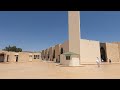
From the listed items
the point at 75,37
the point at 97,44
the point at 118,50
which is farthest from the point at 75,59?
the point at 118,50

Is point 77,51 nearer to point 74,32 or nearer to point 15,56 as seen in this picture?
point 74,32

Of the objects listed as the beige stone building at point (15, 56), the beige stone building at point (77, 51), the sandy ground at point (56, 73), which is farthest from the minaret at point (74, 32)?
the beige stone building at point (15, 56)

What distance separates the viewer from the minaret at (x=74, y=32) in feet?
97.9

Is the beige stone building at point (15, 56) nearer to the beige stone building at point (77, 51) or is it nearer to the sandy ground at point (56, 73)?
the beige stone building at point (77, 51)

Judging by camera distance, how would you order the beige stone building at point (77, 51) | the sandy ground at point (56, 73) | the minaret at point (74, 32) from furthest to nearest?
1. the minaret at point (74, 32)
2. the beige stone building at point (77, 51)
3. the sandy ground at point (56, 73)

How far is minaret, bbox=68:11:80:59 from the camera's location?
29828 mm

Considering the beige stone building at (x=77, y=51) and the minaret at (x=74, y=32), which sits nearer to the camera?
the beige stone building at (x=77, y=51)

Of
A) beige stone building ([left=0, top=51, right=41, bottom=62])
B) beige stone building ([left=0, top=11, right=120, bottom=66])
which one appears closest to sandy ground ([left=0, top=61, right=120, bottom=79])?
beige stone building ([left=0, top=11, right=120, bottom=66])

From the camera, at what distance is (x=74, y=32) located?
29.8 metres

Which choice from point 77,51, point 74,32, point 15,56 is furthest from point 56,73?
point 15,56
